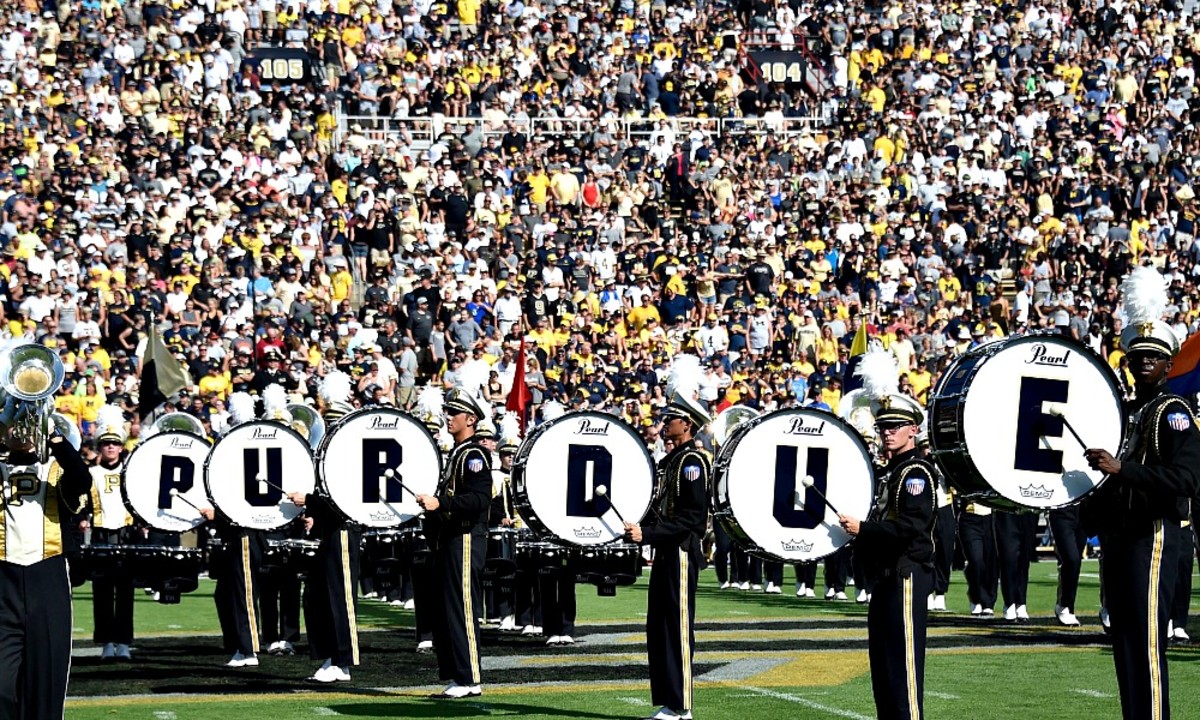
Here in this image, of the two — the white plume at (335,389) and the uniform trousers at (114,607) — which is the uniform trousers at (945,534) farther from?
the uniform trousers at (114,607)

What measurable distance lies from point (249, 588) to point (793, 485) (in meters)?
6.51

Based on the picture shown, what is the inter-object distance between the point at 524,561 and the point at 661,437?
24.3 ft

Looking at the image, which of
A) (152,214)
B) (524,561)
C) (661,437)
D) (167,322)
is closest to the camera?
(524,561)

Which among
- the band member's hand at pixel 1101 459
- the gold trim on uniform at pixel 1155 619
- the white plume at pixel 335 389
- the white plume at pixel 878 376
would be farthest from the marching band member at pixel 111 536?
the band member's hand at pixel 1101 459

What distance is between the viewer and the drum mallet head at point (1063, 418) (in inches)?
347

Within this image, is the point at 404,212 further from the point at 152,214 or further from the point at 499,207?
the point at 152,214

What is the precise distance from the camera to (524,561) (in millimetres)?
16547

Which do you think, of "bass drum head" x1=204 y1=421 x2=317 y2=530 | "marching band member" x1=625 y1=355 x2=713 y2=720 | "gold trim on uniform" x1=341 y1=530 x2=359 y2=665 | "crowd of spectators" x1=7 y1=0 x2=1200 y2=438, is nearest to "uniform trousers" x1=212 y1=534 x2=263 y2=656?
"bass drum head" x1=204 y1=421 x2=317 y2=530

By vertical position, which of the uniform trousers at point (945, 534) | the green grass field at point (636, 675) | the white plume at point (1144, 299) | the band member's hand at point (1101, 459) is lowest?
the green grass field at point (636, 675)

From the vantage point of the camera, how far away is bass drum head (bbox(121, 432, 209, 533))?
53.3ft

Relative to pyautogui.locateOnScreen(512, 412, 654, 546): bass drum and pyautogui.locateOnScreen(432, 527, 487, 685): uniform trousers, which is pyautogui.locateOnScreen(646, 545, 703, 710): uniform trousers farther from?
pyautogui.locateOnScreen(432, 527, 487, 685): uniform trousers

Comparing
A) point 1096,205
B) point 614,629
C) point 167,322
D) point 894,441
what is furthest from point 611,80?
point 894,441

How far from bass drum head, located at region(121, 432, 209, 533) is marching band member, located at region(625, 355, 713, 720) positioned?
5464 millimetres

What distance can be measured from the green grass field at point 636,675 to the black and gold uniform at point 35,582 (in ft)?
9.89
